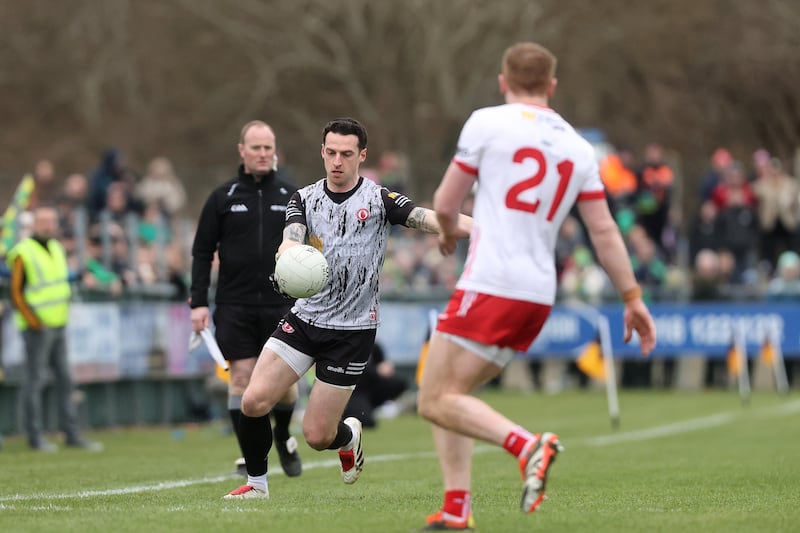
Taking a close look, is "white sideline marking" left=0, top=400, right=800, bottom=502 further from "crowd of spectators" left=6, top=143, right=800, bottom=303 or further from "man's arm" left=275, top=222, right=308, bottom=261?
"crowd of spectators" left=6, top=143, right=800, bottom=303

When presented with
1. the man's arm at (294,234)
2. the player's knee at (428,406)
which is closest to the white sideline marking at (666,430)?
the man's arm at (294,234)

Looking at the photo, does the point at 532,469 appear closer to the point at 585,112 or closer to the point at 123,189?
the point at 123,189

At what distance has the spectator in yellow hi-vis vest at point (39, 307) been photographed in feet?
51.6

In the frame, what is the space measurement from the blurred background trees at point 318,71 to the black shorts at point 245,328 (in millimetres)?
26503

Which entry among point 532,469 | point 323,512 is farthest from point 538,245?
point 323,512

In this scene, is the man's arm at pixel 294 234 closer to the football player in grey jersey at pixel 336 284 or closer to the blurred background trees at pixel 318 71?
the football player in grey jersey at pixel 336 284

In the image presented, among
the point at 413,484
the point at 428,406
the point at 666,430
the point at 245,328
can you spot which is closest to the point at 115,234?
the point at 666,430

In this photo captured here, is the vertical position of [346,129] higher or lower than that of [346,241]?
higher

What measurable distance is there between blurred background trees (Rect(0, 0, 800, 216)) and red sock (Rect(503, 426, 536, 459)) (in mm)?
30499

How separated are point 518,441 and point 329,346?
8.00ft

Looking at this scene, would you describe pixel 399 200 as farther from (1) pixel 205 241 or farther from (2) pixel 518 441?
(2) pixel 518 441

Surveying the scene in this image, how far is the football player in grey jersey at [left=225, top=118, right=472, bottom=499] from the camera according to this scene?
9.41m

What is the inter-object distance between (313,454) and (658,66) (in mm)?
28308

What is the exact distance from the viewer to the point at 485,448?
15352mm
